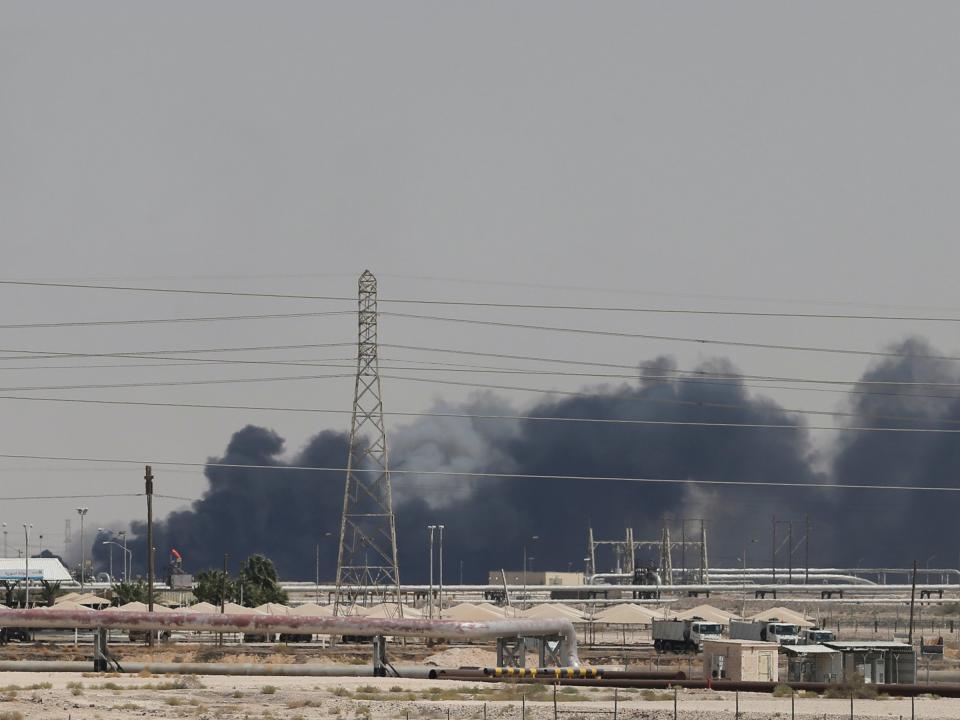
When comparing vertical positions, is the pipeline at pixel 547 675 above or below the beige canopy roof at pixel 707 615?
above

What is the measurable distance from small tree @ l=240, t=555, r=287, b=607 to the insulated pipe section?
73017 mm

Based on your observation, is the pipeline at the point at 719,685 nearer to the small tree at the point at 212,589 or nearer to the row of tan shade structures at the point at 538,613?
the row of tan shade structures at the point at 538,613

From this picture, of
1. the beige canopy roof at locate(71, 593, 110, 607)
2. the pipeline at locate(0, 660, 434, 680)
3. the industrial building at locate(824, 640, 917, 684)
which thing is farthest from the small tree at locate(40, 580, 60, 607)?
the industrial building at locate(824, 640, 917, 684)

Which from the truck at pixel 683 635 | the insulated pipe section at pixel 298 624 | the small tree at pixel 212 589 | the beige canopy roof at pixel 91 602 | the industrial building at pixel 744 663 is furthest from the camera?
the small tree at pixel 212 589

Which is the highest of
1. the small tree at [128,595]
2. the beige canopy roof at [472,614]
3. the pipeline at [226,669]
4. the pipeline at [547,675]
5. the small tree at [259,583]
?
the pipeline at [226,669]

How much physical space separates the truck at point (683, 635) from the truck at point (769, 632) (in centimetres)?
253

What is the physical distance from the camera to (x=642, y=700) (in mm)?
63281

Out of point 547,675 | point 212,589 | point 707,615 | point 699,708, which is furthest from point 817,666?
point 212,589

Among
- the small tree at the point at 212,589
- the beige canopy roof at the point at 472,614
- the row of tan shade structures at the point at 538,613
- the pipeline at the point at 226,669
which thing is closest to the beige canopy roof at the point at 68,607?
the row of tan shade structures at the point at 538,613

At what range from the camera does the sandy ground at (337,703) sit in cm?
5600

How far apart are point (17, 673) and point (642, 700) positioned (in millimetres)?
32324

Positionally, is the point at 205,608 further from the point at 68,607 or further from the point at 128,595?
the point at 68,607

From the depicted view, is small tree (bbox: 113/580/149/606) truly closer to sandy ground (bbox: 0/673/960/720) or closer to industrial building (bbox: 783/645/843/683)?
sandy ground (bbox: 0/673/960/720)

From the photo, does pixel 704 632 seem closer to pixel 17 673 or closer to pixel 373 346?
pixel 373 346
